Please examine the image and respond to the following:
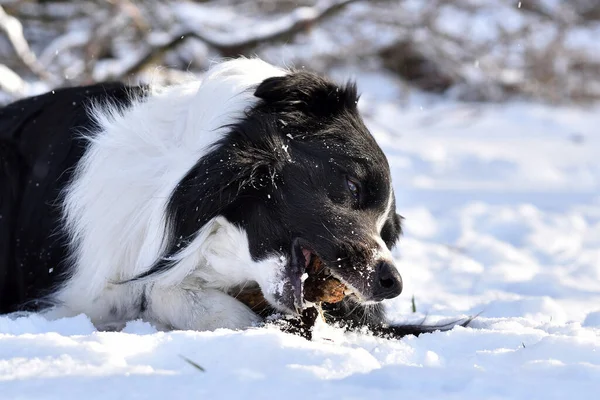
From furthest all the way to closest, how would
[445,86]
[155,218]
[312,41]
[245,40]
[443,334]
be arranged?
[445,86] < [312,41] < [245,40] < [155,218] < [443,334]

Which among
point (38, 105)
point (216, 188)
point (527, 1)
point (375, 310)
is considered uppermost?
point (527, 1)

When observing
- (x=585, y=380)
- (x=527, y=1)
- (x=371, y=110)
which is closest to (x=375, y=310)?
(x=585, y=380)

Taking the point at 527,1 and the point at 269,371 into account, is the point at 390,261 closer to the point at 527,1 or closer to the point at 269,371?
the point at 269,371

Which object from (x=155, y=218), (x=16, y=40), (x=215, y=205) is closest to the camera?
(x=215, y=205)

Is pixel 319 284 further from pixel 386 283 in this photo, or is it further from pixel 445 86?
pixel 445 86

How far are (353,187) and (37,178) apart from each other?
153 centimetres

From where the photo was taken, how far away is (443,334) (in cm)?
304

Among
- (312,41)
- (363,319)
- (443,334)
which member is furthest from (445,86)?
(443,334)

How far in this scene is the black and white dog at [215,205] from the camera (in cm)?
322

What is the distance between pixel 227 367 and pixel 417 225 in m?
4.60

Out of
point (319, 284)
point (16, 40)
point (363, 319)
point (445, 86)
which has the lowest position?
point (363, 319)

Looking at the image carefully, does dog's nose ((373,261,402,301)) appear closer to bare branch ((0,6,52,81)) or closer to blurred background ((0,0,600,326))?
blurred background ((0,0,600,326))

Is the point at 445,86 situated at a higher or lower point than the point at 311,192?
higher

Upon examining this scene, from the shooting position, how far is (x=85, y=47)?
700cm
